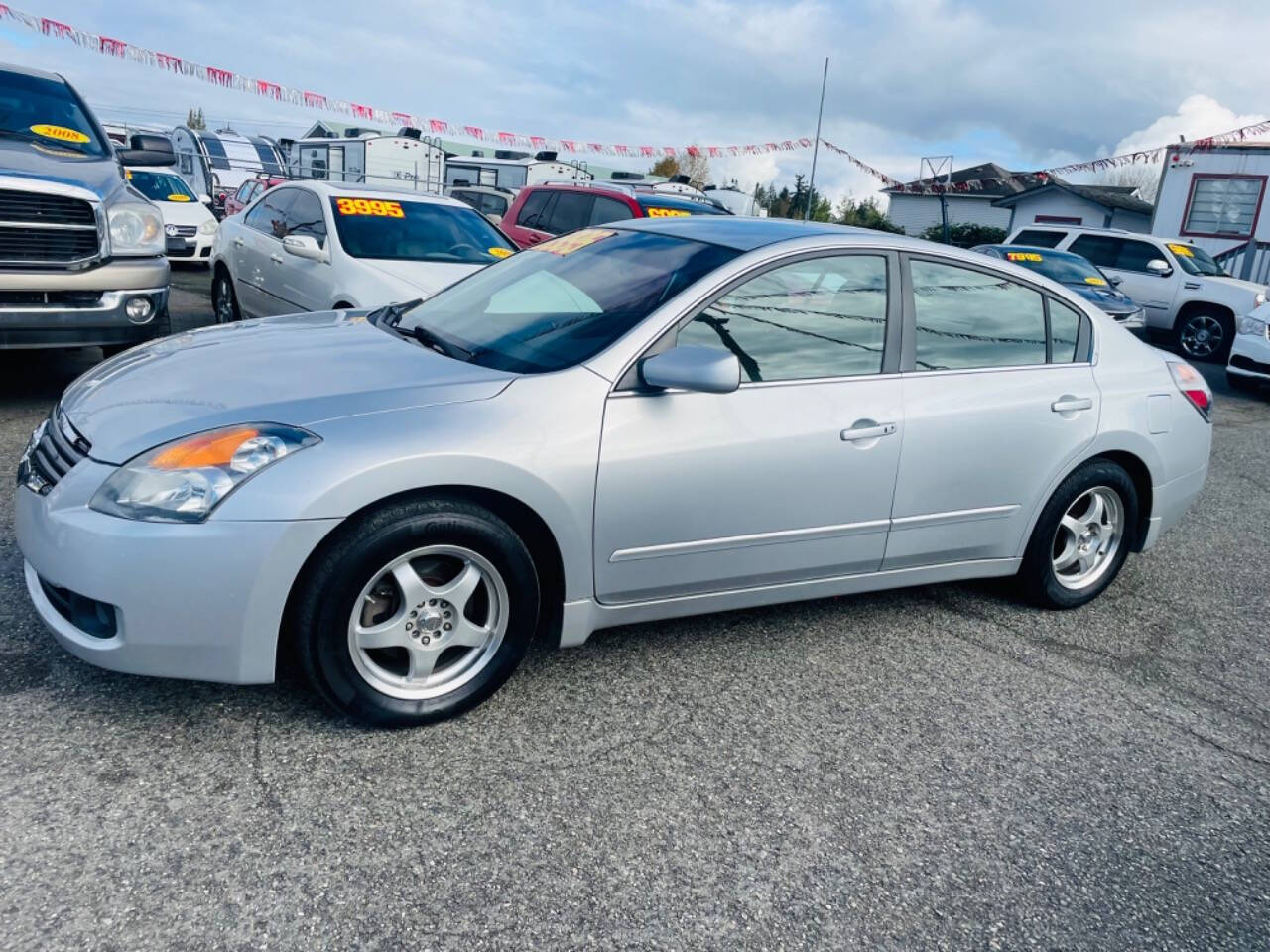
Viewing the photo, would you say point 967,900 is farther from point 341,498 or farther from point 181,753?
point 181,753

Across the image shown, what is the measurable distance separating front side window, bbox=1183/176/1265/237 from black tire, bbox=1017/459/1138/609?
2116 cm

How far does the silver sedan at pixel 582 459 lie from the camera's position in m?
2.75

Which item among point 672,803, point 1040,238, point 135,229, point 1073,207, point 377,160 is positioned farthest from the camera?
point 1073,207

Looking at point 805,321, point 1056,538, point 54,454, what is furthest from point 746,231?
point 54,454

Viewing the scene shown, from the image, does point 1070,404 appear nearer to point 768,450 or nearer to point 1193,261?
point 768,450

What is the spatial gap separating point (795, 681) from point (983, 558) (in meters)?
1.03

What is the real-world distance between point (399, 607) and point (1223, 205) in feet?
80.0

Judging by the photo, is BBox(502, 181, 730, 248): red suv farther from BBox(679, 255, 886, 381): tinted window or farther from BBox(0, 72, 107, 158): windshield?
BBox(679, 255, 886, 381): tinted window

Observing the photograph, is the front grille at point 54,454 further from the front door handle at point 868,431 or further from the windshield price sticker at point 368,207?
the windshield price sticker at point 368,207

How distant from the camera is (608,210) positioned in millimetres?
11047

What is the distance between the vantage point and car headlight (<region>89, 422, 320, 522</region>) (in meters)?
2.70

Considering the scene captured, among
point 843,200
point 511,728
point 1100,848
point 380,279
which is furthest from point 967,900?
point 843,200

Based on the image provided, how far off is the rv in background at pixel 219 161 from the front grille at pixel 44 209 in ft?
62.0

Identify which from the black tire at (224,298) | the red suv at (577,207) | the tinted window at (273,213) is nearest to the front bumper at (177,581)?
the tinted window at (273,213)
